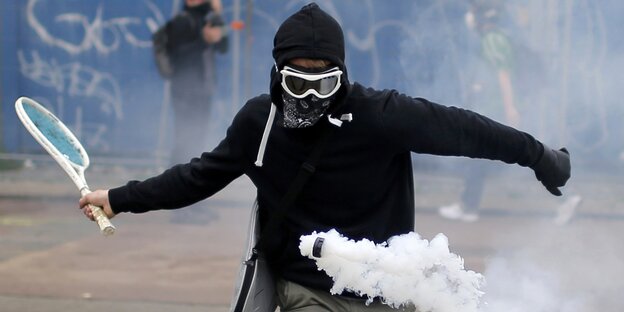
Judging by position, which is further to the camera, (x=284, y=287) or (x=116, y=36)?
(x=116, y=36)

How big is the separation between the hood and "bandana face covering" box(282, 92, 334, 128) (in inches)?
1.4

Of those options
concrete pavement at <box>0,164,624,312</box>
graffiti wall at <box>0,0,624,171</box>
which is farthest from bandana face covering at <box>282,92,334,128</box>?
graffiti wall at <box>0,0,624,171</box>

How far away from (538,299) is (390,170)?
5.63 ft

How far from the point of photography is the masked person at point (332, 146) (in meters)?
2.71

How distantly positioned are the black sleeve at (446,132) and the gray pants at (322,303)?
Answer: 46 centimetres

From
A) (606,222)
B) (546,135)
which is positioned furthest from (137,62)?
(606,222)

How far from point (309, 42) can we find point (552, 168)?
2.79 feet

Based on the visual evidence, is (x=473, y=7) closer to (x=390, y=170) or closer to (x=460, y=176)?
(x=460, y=176)

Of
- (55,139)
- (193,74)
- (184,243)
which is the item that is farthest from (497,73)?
(55,139)

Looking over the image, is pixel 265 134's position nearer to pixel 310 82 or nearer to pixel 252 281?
pixel 310 82

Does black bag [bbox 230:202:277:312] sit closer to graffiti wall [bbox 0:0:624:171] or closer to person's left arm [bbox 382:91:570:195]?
person's left arm [bbox 382:91:570:195]

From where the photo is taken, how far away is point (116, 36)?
31.3 ft

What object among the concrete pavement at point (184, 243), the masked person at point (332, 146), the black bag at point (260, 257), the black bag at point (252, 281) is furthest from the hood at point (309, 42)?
the concrete pavement at point (184, 243)

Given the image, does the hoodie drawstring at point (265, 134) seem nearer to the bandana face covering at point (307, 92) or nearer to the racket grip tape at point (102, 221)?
the bandana face covering at point (307, 92)
